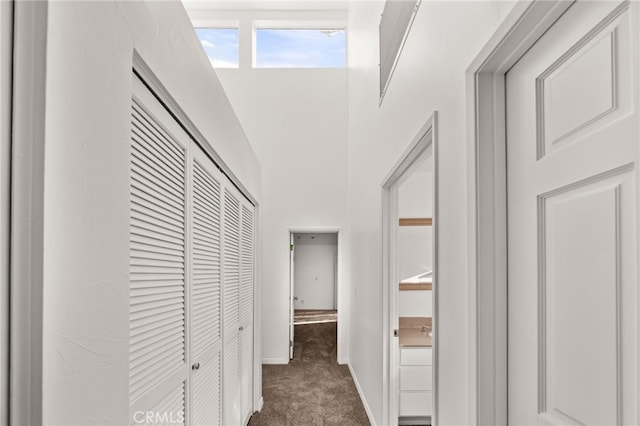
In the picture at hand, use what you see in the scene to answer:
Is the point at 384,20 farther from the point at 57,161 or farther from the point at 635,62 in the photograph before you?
the point at 57,161

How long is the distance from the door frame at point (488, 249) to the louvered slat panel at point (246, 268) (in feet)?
7.36

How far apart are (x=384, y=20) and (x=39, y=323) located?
2.95 metres

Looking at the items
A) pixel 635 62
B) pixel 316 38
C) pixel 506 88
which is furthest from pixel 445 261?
pixel 316 38

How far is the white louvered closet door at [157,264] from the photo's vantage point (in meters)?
1.33

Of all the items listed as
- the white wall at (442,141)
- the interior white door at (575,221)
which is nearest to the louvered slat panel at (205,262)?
the white wall at (442,141)

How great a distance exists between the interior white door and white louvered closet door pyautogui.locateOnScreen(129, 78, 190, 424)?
3.53 ft

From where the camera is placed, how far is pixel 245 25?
621 centimetres

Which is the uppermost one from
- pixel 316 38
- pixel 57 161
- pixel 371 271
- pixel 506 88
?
pixel 316 38

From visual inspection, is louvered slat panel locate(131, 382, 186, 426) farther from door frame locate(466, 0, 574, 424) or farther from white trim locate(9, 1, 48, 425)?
door frame locate(466, 0, 574, 424)

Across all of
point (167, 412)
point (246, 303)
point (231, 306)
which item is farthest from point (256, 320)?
point (167, 412)

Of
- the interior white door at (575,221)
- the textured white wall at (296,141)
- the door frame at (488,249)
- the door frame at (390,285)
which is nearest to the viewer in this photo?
the interior white door at (575,221)

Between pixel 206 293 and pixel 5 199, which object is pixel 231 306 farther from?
pixel 5 199

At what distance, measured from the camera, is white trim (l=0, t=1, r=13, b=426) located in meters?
0.71

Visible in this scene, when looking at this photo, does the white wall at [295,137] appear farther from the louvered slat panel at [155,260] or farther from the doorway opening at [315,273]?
the louvered slat panel at [155,260]
